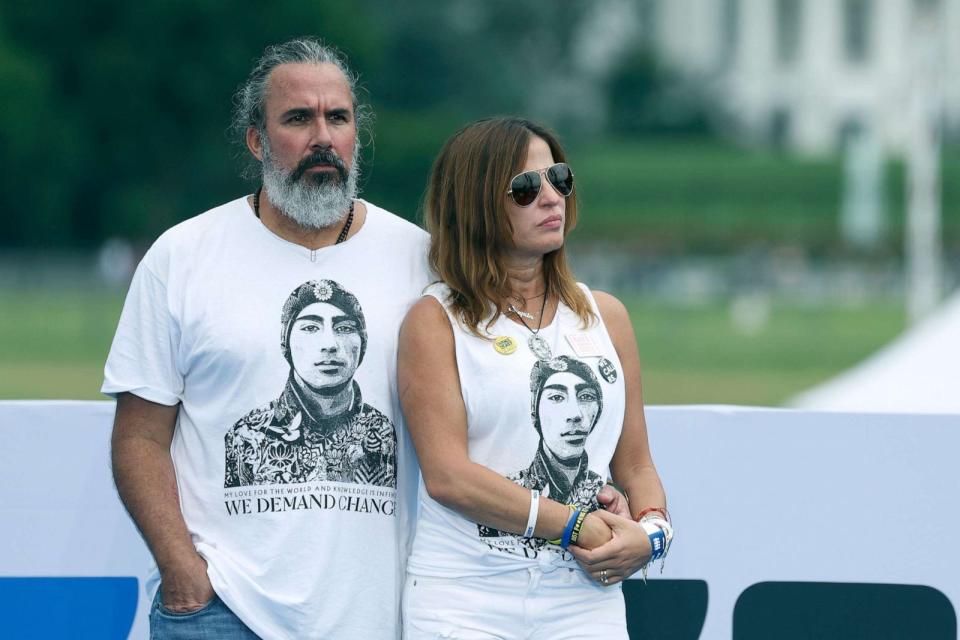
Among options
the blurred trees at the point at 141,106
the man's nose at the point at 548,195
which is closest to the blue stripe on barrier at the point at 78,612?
the man's nose at the point at 548,195

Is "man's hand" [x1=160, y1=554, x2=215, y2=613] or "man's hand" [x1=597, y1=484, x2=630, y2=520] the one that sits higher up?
"man's hand" [x1=597, y1=484, x2=630, y2=520]

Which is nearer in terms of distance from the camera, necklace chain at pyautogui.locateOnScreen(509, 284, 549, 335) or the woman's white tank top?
the woman's white tank top

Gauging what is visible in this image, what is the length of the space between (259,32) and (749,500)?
166ft

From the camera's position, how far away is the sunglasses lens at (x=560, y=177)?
3416 mm

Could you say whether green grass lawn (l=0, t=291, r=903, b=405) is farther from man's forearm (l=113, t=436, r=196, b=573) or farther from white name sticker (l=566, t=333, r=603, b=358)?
man's forearm (l=113, t=436, r=196, b=573)

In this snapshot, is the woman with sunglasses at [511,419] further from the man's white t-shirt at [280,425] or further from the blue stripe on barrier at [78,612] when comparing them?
the blue stripe on barrier at [78,612]

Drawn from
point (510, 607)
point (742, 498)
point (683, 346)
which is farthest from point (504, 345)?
point (683, 346)

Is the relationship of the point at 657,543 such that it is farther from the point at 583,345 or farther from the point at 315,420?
the point at 315,420

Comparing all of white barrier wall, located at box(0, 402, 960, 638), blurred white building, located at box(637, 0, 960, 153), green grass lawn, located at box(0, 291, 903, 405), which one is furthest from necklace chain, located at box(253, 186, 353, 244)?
blurred white building, located at box(637, 0, 960, 153)

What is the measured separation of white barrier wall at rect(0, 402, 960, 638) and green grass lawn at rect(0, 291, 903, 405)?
13587 mm

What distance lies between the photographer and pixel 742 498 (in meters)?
4.01

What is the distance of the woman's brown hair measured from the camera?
133 inches

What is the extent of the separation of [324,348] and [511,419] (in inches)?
19.1

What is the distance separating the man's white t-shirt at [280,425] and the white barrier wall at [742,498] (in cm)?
60
